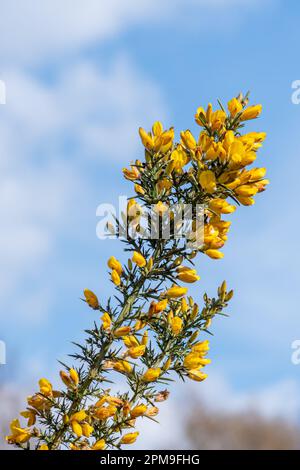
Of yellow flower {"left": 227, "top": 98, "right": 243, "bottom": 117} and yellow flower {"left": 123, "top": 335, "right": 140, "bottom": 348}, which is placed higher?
yellow flower {"left": 227, "top": 98, "right": 243, "bottom": 117}

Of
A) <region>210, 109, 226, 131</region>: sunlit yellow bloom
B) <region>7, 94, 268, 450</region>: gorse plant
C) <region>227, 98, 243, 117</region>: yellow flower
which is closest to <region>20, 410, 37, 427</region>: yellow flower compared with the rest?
<region>7, 94, 268, 450</region>: gorse plant

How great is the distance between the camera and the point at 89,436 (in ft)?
12.5

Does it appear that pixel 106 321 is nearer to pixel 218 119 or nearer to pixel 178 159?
pixel 178 159

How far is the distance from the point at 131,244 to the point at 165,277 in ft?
1.10

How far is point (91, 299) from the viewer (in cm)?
415

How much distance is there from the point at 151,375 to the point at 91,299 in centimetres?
66

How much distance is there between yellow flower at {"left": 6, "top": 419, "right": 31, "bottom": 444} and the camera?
3.99 metres

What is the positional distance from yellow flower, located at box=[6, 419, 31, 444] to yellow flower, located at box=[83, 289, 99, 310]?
894 mm

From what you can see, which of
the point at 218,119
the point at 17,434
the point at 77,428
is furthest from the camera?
the point at 218,119

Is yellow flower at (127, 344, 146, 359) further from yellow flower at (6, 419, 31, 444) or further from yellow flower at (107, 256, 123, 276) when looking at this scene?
yellow flower at (6, 419, 31, 444)

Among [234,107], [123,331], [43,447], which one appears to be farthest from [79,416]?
[234,107]
